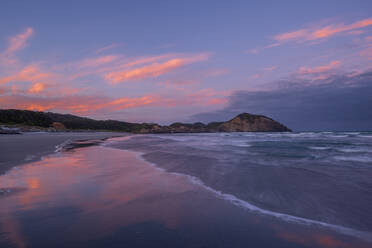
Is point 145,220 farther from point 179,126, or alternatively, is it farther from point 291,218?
point 179,126

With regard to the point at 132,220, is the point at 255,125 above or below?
above

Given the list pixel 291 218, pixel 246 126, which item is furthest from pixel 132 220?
pixel 246 126

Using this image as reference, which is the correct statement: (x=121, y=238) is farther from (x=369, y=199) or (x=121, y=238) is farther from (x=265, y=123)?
(x=265, y=123)

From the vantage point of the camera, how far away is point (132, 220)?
12.2 feet

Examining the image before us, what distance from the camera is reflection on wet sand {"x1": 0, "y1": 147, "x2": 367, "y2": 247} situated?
119 inches

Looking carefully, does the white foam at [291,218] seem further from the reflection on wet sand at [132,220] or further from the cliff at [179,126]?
the cliff at [179,126]

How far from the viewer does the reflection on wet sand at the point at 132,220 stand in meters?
3.01

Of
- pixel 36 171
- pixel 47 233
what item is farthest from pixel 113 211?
pixel 36 171

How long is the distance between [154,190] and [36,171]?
5.02 meters

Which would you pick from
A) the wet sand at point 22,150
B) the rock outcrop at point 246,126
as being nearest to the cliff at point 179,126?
the rock outcrop at point 246,126

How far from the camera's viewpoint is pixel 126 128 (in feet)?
518

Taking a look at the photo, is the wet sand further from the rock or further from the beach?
the rock

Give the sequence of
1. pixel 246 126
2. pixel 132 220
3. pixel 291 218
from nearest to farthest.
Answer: pixel 132 220 < pixel 291 218 < pixel 246 126


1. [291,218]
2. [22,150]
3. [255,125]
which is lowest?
[291,218]
